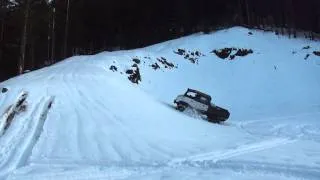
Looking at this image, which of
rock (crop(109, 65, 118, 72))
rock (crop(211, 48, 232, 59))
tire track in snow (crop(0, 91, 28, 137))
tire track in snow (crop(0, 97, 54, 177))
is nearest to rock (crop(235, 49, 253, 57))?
rock (crop(211, 48, 232, 59))

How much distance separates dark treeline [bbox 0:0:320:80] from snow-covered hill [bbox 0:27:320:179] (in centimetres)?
893

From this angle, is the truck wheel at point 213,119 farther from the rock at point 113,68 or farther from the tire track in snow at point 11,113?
the tire track in snow at point 11,113

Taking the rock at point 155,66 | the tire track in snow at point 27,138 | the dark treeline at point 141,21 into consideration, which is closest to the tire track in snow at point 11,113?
the tire track in snow at point 27,138

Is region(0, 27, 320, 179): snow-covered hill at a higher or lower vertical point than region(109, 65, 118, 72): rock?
lower

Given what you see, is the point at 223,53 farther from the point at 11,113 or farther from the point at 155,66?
the point at 11,113

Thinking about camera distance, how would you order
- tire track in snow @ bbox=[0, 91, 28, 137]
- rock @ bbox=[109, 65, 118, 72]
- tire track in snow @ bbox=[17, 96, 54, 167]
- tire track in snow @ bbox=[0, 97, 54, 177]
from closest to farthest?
tire track in snow @ bbox=[0, 97, 54, 177] < tire track in snow @ bbox=[17, 96, 54, 167] < tire track in snow @ bbox=[0, 91, 28, 137] < rock @ bbox=[109, 65, 118, 72]

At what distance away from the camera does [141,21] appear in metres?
55.9

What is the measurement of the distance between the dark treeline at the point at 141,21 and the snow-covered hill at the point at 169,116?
8932 millimetres

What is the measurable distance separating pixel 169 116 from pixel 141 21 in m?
33.0

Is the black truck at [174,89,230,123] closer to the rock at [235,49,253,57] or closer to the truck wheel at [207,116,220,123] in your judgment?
the truck wheel at [207,116,220,123]

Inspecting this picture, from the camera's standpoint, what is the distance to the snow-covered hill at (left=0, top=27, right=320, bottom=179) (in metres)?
12.9

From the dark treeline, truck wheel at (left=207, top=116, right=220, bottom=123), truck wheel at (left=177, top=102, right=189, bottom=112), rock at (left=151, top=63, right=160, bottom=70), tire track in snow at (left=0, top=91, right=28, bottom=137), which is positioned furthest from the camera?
the dark treeline

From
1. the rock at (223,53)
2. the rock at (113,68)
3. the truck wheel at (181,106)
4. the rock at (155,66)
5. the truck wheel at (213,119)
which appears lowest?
the truck wheel at (213,119)

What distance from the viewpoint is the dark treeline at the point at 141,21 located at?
53.1m
